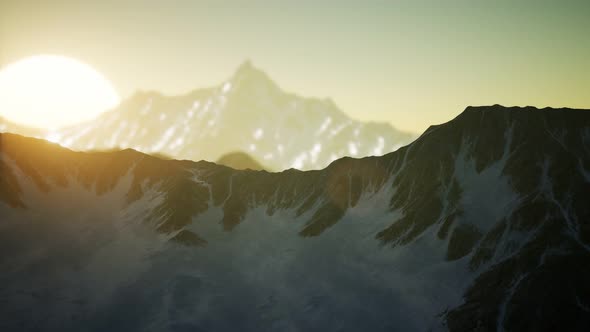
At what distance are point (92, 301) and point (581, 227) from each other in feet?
343

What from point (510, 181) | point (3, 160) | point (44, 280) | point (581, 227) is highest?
point (3, 160)

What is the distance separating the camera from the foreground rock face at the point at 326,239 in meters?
99.6

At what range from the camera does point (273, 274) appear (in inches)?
5054

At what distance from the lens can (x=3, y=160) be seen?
175500 mm

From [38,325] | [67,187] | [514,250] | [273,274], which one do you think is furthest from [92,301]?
[514,250]

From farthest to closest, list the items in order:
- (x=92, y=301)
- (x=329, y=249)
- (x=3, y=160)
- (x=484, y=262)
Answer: (x=3, y=160), (x=329, y=249), (x=92, y=301), (x=484, y=262)

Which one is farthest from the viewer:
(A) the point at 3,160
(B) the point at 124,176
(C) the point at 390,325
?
(B) the point at 124,176

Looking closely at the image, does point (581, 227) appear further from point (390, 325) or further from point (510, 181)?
point (390, 325)

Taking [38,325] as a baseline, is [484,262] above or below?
above

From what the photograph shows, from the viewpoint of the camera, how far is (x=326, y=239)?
466ft

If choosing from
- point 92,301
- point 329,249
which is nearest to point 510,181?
point 329,249

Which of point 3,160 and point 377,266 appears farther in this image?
point 3,160

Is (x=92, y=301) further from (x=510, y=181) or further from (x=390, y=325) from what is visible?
(x=510, y=181)

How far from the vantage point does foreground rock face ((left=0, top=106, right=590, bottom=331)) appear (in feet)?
327
